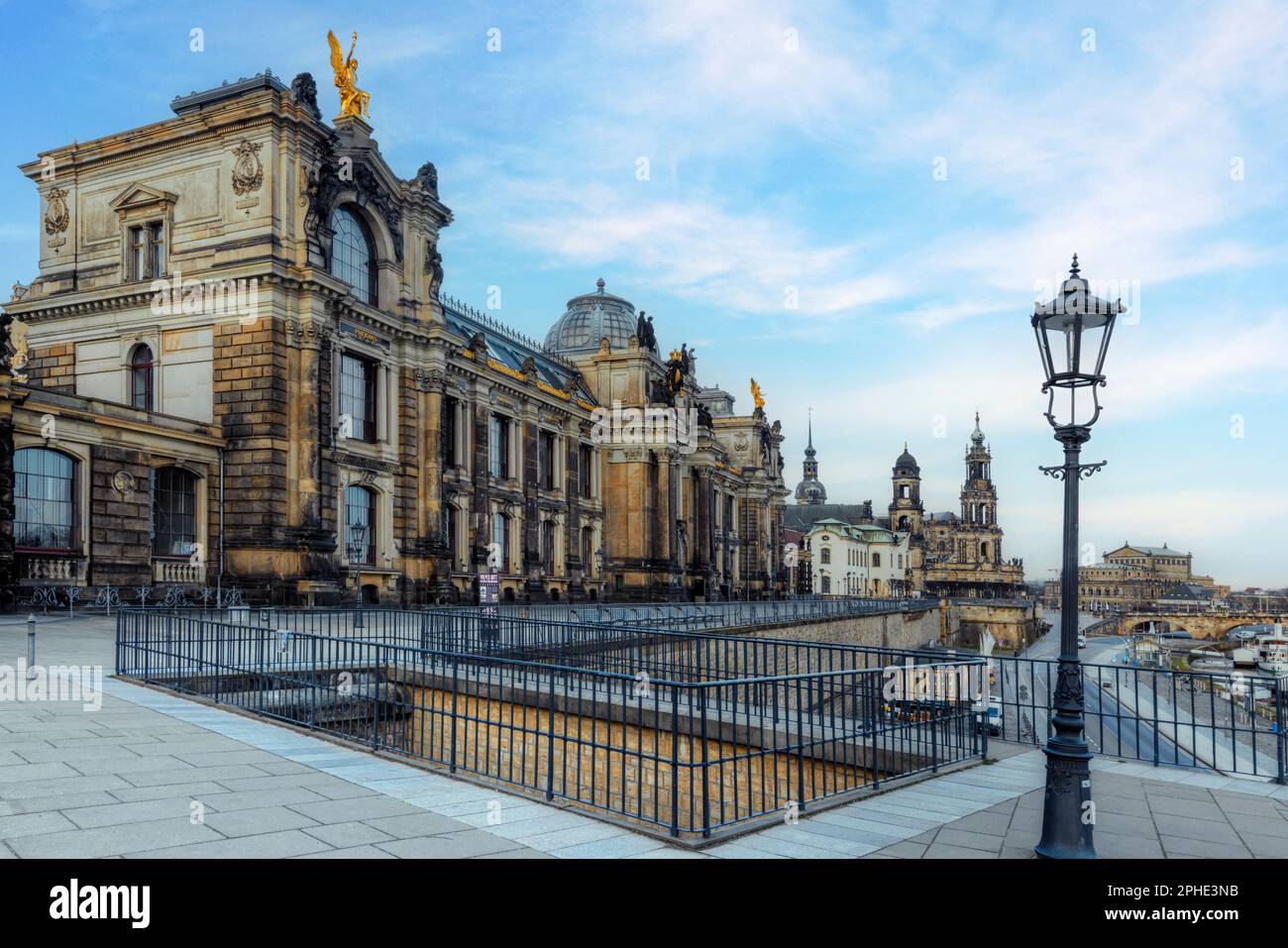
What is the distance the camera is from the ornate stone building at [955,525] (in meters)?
153

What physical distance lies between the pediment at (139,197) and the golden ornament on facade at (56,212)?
239cm

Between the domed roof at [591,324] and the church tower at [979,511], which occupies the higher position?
the domed roof at [591,324]

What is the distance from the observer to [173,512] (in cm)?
2948

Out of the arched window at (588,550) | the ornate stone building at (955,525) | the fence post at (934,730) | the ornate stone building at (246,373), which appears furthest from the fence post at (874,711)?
the ornate stone building at (955,525)

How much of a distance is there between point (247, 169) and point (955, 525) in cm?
14843

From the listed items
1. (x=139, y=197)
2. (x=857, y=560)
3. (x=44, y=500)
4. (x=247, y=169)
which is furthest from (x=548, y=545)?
(x=857, y=560)

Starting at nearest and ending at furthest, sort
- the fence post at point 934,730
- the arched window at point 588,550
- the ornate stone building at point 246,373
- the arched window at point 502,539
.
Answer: the fence post at point 934,730
the ornate stone building at point 246,373
the arched window at point 502,539
the arched window at point 588,550

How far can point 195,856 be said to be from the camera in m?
6.24

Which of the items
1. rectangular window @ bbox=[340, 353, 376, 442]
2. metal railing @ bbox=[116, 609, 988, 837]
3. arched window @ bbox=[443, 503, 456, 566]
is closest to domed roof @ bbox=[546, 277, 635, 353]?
arched window @ bbox=[443, 503, 456, 566]

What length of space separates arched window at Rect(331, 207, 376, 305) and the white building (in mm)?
98205

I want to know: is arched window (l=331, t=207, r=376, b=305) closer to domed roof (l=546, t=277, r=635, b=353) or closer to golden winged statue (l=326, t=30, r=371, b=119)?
golden winged statue (l=326, t=30, r=371, b=119)

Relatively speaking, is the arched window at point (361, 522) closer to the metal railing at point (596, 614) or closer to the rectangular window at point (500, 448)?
the metal railing at point (596, 614)
